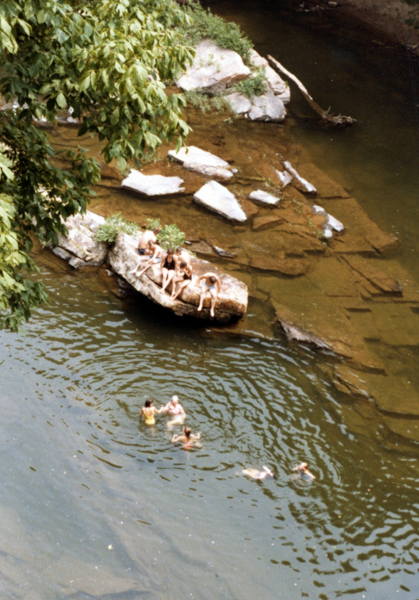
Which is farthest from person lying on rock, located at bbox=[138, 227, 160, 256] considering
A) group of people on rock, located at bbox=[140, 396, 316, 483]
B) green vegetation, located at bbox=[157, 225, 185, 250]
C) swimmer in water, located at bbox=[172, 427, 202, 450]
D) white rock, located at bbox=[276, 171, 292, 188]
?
white rock, located at bbox=[276, 171, 292, 188]

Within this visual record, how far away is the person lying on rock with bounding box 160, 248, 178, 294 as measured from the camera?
43.1ft

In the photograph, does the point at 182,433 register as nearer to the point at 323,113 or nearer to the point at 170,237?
the point at 170,237

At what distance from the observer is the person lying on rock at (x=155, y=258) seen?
1332 cm

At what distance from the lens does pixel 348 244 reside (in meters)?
16.6

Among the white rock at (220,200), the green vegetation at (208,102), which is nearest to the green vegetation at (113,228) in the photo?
the white rock at (220,200)

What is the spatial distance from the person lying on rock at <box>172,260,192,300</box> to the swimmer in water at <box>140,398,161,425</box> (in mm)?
3262

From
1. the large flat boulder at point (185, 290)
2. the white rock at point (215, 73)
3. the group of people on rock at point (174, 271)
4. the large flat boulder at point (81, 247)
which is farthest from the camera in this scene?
the white rock at point (215, 73)

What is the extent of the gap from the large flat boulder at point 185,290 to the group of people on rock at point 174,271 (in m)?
0.12

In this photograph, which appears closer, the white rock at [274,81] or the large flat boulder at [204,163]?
the large flat boulder at [204,163]

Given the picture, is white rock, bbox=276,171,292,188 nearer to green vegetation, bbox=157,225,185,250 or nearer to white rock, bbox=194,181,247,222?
white rock, bbox=194,181,247,222

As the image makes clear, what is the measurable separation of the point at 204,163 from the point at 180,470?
1172cm

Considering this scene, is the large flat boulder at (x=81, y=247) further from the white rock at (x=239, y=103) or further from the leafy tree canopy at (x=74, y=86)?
the white rock at (x=239, y=103)

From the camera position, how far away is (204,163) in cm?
1867

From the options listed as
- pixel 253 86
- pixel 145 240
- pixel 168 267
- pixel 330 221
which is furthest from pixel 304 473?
pixel 253 86
